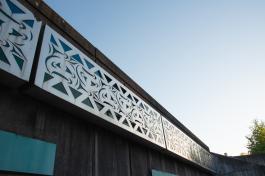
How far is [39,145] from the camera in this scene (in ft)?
9.91

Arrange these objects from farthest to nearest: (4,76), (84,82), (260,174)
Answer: (260,174), (84,82), (4,76)

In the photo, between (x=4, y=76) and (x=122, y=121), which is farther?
(x=122, y=121)

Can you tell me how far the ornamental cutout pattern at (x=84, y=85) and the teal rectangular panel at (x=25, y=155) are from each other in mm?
762

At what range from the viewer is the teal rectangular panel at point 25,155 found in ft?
8.34

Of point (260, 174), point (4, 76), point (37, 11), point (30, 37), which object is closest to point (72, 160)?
point (4, 76)

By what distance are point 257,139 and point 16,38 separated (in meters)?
34.8

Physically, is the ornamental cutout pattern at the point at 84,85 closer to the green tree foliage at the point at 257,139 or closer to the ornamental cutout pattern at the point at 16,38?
the ornamental cutout pattern at the point at 16,38

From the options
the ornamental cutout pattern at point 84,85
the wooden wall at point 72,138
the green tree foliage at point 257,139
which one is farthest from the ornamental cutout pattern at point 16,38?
the green tree foliage at point 257,139

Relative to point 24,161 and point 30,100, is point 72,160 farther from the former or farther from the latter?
point 30,100

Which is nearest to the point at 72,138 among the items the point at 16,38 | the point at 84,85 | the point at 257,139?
the point at 84,85

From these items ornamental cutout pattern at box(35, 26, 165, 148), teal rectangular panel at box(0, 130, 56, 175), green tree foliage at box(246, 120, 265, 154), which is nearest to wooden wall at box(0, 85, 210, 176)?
teal rectangular panel at box(0, 130, 56, 175)

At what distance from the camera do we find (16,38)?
2.86 meters

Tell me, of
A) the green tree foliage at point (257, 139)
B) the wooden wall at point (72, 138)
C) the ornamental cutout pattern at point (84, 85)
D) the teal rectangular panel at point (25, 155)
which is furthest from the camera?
the green tree foliage at point (257, 139)

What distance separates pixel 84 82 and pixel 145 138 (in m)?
2.53
